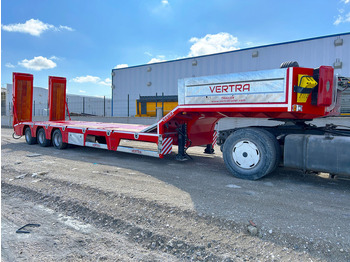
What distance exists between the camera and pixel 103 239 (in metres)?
3.25

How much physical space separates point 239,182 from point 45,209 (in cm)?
373

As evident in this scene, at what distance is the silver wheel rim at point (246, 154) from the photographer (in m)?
5.62

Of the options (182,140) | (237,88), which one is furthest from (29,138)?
(237,88)

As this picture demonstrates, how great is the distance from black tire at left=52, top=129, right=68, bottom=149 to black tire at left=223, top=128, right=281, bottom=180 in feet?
22.6

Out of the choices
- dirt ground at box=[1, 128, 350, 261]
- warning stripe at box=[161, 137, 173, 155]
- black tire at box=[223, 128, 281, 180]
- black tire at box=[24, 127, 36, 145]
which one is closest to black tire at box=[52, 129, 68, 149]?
A: black tire at box=[24, 127, 36, 145]

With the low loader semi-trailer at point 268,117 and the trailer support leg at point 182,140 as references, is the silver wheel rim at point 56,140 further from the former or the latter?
the trailer support leg at point 182,140

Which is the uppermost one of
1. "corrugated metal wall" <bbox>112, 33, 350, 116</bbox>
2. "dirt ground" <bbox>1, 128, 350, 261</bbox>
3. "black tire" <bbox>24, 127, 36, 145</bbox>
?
"corrugated metal wall" <bbox>112, 33, 350, 116</bbox>

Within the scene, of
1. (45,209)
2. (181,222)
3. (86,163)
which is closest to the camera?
(181,222)

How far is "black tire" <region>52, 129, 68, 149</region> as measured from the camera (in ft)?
33.1

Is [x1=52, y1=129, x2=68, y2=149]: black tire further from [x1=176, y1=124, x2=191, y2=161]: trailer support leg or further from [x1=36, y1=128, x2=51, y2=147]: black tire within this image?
[x1=176, y1=124, x2=191, y2=161]: trailer support leg

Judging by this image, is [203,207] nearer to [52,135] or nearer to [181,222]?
[181,222]

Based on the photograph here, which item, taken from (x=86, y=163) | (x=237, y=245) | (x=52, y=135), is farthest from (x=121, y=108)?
(x=237, y=245)

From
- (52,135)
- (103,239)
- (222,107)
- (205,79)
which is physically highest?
(205,79)

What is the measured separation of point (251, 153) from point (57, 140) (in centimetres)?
791
